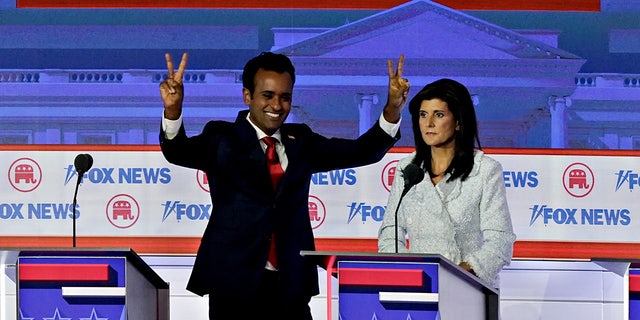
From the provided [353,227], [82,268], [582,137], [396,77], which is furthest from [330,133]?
[82,268]

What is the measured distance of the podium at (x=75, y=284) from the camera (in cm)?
323

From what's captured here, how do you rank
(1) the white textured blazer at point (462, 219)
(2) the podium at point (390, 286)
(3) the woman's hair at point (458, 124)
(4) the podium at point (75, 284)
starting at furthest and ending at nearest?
(3) the woman's hair at point (458, 124) < (1) the white textured blazer at point (462, 219) < (4) the podium at point (75, 284) < (2) the podium at point (390, 286)

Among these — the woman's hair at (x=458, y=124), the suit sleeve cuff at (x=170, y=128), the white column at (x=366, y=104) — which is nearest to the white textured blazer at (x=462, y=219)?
the woman's hair at (x=458, y=124)

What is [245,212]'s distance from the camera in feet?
11.2

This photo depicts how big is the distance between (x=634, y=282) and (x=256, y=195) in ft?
4.31

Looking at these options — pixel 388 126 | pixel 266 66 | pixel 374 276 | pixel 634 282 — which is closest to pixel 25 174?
pixel 266 66

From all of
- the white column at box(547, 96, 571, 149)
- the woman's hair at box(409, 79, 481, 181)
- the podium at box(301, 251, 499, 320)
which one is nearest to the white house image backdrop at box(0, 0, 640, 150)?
the white column at box(547, 96, 571, 149)

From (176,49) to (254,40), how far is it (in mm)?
432

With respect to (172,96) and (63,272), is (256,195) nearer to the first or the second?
(172,96)

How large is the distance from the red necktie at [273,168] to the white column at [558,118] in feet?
7.36

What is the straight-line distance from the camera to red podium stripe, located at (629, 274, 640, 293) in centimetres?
328

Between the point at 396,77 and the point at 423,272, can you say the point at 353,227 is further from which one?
the point at 423,272

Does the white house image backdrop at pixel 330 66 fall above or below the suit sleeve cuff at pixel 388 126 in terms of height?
above

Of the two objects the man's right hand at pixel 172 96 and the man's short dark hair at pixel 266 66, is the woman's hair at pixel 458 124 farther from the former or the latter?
the man's right hand at pixel 172 96
